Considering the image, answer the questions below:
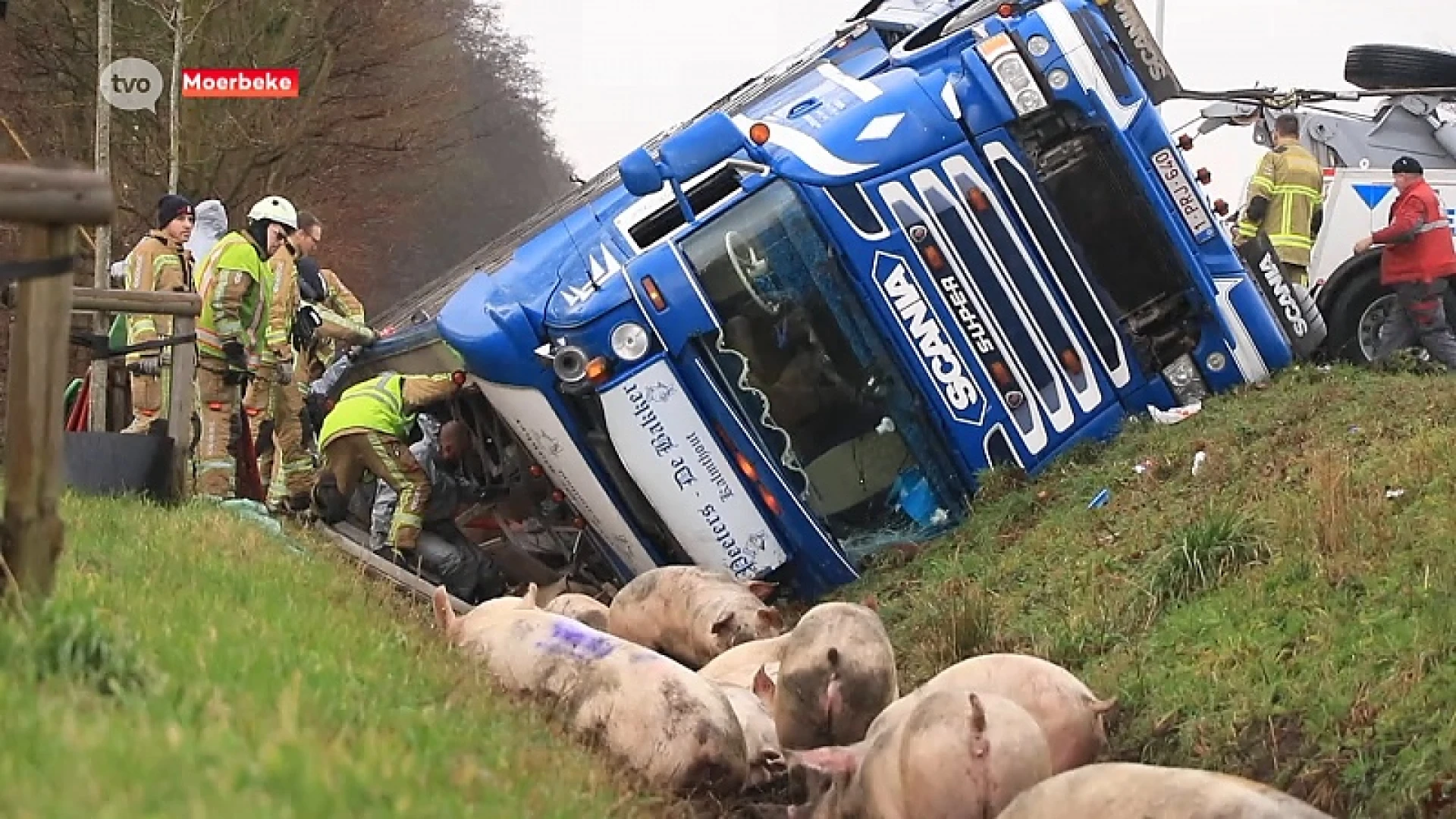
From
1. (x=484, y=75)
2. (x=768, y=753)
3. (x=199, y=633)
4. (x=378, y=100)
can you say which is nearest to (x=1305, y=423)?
(x=768, y=753)

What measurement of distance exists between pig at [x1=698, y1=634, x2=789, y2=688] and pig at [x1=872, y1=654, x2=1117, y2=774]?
1188mm

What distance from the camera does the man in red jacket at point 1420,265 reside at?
10016mm

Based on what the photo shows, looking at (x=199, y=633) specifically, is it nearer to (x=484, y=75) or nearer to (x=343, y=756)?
(x=343, y=756)

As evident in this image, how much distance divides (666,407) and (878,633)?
91.4 inches

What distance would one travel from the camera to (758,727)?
5586mm

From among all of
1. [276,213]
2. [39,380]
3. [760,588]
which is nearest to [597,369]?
[760,588]

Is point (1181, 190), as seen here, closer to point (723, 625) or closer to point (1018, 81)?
point (1018, 81)

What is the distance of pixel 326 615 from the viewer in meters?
4.99

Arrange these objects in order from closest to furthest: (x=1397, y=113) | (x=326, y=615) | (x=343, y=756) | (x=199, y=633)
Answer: (x=343, y=756)
(x=199, y=633)
(x=326, y=615)
(x=1397, y=113)

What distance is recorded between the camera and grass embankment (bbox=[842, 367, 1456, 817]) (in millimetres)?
4875

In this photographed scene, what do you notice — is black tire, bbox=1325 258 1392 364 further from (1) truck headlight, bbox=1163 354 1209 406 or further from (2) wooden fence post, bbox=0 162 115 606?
(2) wooden fence post, bbox=0 162 115 606

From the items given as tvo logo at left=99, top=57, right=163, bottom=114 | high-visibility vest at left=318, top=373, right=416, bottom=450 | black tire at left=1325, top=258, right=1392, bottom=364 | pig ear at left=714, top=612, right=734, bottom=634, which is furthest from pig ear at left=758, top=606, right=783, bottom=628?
tvo logo at left=99, top=57, right=163, bottom=114

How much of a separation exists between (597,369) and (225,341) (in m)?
2.56

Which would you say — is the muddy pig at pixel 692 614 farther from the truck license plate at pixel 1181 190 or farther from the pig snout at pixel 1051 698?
the truck license plate at pixel 1181 190
